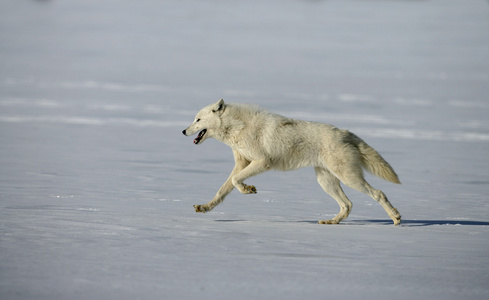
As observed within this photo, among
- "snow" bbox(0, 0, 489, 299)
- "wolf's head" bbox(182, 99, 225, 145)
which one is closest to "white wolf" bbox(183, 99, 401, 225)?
"wolf's head" bbox(182, 99, 225, 145)

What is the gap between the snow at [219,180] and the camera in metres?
5.26

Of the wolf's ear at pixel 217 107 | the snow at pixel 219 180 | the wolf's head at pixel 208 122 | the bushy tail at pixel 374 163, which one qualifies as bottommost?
the snow at pixel 219 180

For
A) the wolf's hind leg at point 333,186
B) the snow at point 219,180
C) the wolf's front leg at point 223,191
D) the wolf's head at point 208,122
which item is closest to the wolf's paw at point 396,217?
the snow at point 219,180

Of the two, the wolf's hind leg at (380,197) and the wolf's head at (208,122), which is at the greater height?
the wolf's head at (208,122)

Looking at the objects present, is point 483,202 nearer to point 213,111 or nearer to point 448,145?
point 213,111

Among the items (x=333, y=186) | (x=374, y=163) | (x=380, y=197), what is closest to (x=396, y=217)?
(x=380, y=197)

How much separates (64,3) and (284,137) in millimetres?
43131

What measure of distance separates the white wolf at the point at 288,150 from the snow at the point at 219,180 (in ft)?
1.11

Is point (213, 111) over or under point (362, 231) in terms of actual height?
over

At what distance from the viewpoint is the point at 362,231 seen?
23.4 ft

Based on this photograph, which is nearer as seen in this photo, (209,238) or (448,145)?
(209,238)

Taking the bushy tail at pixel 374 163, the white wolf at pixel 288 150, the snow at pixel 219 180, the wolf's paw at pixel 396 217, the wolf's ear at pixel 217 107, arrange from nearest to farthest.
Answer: the snow at pixel 219 180, the wolf's paw at pixel 396 217, the white wolf at pixel 288 150, the bushy tail at pixel 374 163, the wolf's ear at pixel 217 107

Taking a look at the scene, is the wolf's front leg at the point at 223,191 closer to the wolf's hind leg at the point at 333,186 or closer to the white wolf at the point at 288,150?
the white wolf at the point at 288,150

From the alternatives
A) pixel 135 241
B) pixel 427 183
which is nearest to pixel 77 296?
pixel 135 241
